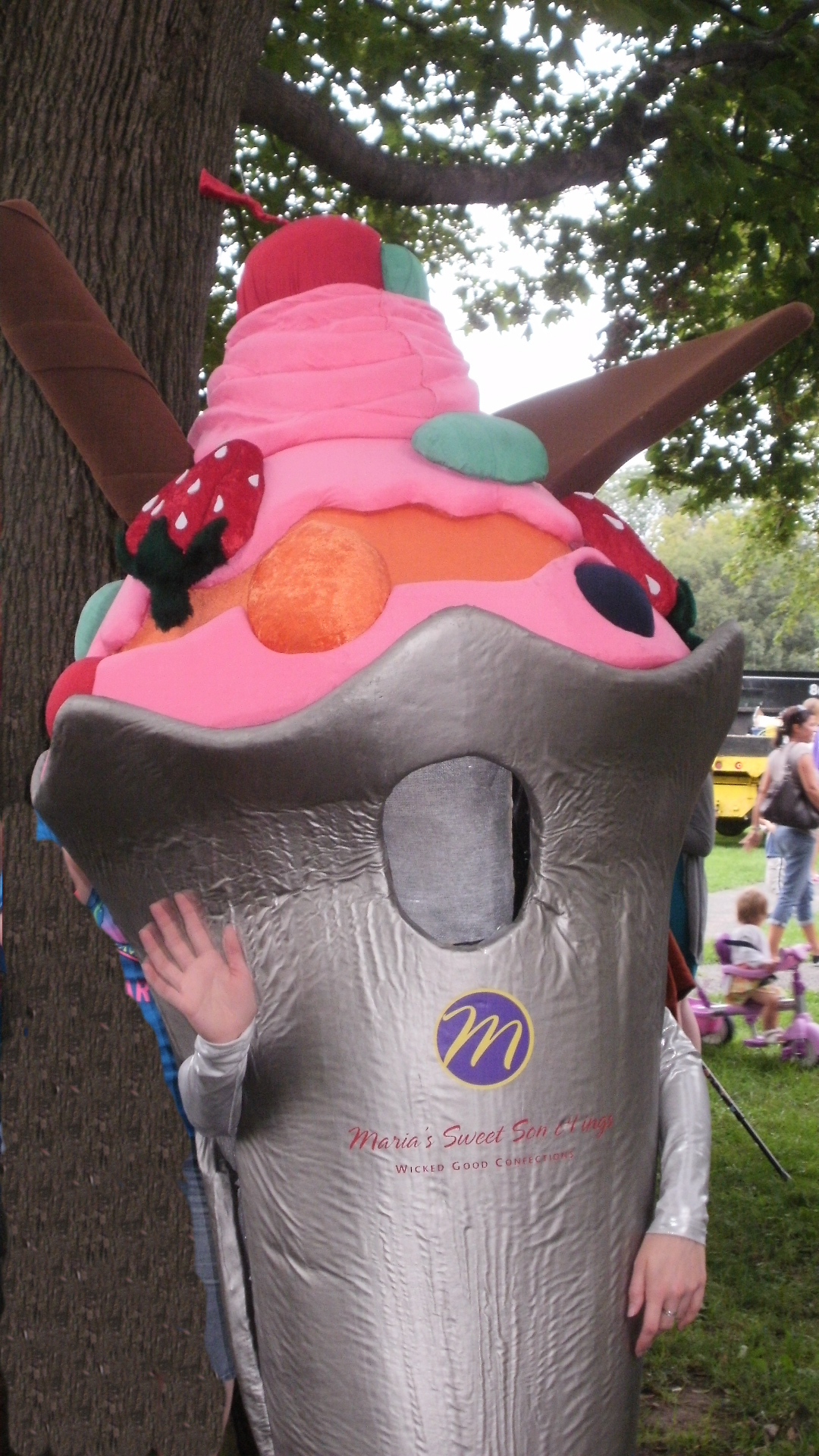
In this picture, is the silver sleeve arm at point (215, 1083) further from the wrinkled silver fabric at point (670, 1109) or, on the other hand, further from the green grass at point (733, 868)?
the green grass at point (733, 868)

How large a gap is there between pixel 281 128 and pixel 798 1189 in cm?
410

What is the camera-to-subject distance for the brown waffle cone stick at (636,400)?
77.8 inches

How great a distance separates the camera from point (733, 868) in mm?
12633

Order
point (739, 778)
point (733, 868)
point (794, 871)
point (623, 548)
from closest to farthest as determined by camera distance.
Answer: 1. point (623, 548)
2. point (794, 871)
3. point (733, 868)
4. point (739, 778)

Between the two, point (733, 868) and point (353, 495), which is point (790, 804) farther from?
point (353, 495)

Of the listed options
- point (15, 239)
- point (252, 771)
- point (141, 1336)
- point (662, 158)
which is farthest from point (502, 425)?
point (662, 158)

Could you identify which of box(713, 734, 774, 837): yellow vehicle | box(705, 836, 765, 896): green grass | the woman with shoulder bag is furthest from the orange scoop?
box(713, 734, 774, 837): yellow vehicle

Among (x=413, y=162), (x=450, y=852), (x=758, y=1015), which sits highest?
(x=413, y=162)

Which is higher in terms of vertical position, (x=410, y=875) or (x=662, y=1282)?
(x=410, y=875)

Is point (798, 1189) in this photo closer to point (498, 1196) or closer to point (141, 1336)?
point (141, 1336)

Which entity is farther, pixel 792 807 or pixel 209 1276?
pixel 792 807

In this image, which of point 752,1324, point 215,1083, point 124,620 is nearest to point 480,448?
point 124,620

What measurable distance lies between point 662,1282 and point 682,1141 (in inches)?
7.1

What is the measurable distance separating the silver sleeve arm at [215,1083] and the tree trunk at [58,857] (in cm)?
104
